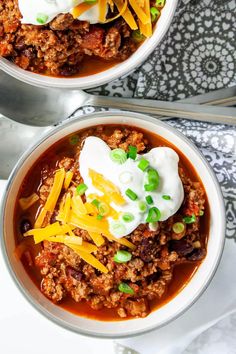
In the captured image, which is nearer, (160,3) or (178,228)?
(178,228)

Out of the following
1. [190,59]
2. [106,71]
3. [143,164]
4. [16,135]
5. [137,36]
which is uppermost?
[190,59]

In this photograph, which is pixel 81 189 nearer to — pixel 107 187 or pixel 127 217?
pixel 107 187

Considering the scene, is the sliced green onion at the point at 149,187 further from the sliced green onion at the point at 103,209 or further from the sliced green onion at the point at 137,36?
the sliced green onion at the point at 137,36

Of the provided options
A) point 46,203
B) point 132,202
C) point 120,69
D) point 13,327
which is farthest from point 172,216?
point 13,327

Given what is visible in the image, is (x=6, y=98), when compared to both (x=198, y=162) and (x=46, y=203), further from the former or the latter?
(x=198, y=162)

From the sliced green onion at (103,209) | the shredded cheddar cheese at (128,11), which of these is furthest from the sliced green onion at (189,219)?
the shredded cheddar cheese at (128,11)

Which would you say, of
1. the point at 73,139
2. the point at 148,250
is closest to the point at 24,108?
the point at 73,139
